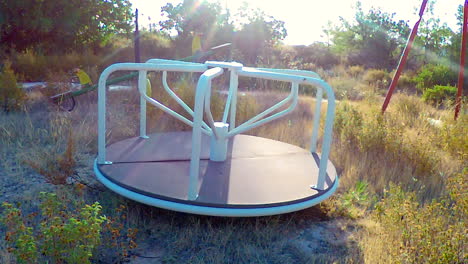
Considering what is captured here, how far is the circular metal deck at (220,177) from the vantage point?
8.42 feet

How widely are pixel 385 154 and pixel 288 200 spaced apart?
1.98 meters

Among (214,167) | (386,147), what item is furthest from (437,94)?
(214,167)

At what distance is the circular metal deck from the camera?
2.57 metres

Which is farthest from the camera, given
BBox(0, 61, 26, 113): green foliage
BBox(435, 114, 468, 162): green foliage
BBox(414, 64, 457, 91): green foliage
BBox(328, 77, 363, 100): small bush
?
BBox(414, 64, 457, 91): green foliage

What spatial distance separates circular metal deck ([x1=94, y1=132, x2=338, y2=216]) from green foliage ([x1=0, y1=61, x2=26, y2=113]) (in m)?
2.49

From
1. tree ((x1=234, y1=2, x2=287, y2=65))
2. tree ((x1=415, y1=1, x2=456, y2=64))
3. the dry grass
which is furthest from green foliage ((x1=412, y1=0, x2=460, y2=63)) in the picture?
the dry grass

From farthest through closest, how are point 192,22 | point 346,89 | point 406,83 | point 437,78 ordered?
point 192,22 → point 406,83 → point 437,78 → point 346,89

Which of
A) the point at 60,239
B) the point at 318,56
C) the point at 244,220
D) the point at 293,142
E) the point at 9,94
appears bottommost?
the point at 244,220

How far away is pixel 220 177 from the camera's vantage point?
3.00m

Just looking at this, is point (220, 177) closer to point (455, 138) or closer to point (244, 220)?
point (244, 220)

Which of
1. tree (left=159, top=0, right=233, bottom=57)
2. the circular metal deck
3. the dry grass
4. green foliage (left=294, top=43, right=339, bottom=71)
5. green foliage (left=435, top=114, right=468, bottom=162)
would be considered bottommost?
the dry grass

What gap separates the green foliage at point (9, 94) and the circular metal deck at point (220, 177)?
8.17 feet

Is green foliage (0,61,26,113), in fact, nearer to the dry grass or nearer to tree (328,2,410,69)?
the dry grass

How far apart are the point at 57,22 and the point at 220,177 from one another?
395 inches
